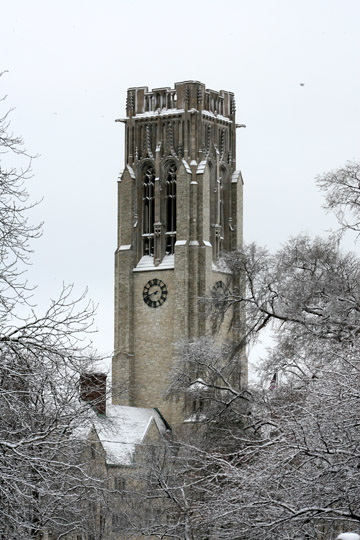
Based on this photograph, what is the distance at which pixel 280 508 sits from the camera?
18.2 m

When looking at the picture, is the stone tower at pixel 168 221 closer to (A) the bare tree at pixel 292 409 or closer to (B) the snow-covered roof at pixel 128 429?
Answer: (B) the snow-covered roof at pixel 128 429

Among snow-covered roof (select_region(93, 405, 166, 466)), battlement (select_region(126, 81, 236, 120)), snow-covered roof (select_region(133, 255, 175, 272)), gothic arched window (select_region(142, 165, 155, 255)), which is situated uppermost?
battlement (select_region(126, 81, 236, 120))

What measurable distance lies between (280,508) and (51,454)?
3.11m

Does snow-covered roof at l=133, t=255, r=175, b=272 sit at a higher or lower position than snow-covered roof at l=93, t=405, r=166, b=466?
higher

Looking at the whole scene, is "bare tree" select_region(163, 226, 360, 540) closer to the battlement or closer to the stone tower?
the stone tower

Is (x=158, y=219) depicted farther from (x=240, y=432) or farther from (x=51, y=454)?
(x=51, y=454)

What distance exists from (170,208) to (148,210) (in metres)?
1.45

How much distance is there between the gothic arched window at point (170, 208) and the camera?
93688 mm

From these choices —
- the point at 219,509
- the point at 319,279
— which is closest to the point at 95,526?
the point at 319,279

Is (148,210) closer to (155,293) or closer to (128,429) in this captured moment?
(155,293)

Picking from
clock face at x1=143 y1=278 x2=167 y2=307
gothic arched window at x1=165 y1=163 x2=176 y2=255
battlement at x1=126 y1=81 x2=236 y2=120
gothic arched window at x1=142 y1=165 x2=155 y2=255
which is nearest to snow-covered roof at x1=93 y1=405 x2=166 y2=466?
clock face at x1=143 y1=278 x2=167 y2=307

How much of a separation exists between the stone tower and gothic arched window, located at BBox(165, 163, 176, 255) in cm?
6

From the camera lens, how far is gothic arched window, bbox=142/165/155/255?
3713 inches

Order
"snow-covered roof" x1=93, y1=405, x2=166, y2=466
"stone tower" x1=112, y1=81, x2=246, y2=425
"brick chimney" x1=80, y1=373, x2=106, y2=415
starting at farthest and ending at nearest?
"stone tower" x1=112, y1=81, x2=246, y2=425 < "snow-covered roof" x1=93, y1=405, x2=166, y2=466 < "brick chimney" x1=80, y1=373, x2=106, y2=415
